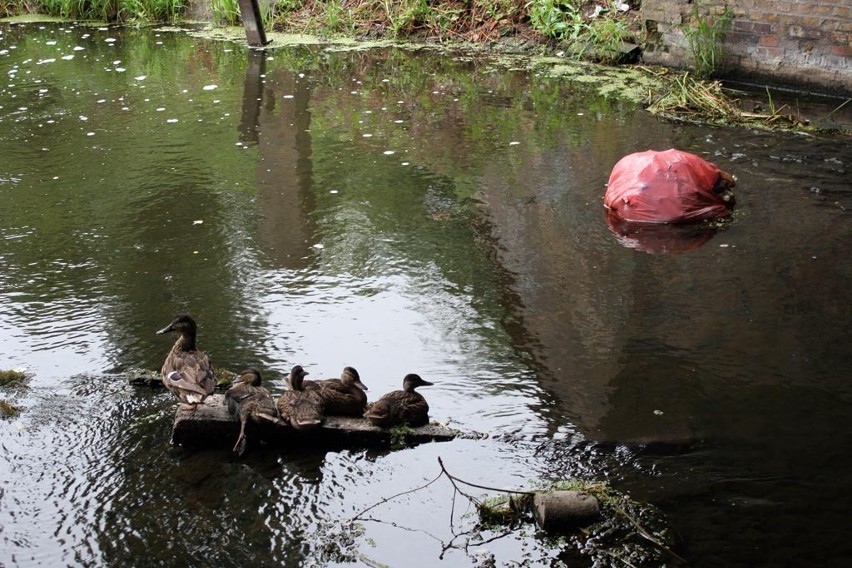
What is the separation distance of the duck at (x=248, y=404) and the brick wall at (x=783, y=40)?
8.70m

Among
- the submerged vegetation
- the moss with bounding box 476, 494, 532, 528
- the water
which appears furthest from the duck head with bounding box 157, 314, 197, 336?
the submerged vegetation

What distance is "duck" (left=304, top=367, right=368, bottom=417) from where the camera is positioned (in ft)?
16.4

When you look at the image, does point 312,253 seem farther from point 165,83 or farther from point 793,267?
point 165,83

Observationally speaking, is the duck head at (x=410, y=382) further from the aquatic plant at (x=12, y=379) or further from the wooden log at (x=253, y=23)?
the wooden log at (x=253, y=23)

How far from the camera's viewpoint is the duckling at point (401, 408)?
494cm

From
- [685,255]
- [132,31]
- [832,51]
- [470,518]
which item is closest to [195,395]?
[470,518]

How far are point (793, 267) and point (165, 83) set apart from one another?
933 centimetres

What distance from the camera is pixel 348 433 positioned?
4.97 m

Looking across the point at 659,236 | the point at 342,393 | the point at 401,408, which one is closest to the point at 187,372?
the point at 342,393

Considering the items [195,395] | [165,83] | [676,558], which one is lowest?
[676,558]

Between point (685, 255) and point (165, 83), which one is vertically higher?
point (165, 83)

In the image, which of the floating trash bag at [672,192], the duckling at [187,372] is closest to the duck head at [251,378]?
the duckling at [187,372]

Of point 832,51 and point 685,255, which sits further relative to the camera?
point 832,51

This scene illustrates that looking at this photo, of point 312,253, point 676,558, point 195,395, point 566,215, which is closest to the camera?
point 676,558
